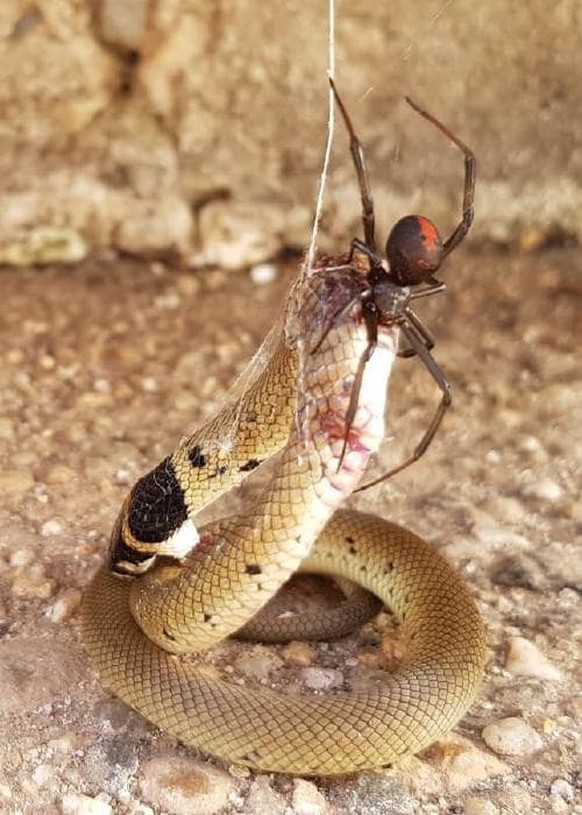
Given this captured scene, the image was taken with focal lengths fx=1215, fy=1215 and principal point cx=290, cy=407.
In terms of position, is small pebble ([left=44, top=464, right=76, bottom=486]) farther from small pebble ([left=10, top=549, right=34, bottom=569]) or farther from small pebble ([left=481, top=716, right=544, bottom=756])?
small pebble ([left=481, top=716, right=544, bottom=756])

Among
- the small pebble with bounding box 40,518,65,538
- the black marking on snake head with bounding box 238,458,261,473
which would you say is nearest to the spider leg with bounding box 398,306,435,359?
the black marking on snake head with bounding box 238,458,261,473

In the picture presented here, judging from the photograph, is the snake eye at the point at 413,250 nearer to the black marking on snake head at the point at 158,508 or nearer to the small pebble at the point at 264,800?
the black marking on snake head at the point at 158,508

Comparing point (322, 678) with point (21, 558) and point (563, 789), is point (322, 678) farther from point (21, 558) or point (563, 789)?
point (21, 558)

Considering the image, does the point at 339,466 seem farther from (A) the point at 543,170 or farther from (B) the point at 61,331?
(A) the point at 543,170

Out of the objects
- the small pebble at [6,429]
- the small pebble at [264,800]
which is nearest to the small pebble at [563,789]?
the small pebble at [264,800]

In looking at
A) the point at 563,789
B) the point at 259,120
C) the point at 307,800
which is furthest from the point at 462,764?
the point at 259,120

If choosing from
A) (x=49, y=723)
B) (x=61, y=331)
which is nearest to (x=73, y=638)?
(x=49, y=723)
